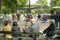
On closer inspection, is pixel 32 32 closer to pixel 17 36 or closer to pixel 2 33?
pixel 17 36

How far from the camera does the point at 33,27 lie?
5.81m

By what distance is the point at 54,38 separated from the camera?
5.52 metres

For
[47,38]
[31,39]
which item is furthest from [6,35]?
[47,38]

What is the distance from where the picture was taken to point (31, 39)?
555cm

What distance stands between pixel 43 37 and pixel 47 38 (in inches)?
5.0

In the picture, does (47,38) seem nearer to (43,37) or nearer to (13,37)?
(43,37)

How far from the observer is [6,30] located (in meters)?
5.76

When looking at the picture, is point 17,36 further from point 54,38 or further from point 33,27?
point 54,38

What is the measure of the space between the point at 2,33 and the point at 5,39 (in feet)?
0.61

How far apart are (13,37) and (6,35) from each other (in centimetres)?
20

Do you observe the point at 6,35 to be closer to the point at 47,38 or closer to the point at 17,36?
the point at 17,36

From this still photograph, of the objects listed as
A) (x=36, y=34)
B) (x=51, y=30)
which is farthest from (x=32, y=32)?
(x=51, y=30)

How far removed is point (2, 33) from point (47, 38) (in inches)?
48.3

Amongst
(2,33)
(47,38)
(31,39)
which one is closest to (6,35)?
(2,33)
